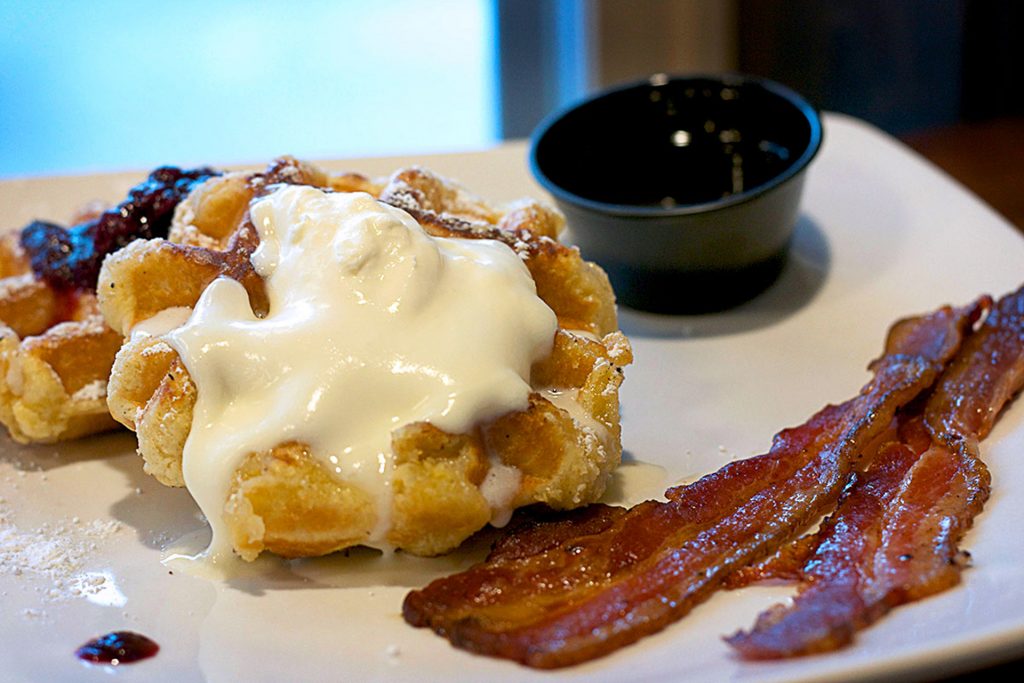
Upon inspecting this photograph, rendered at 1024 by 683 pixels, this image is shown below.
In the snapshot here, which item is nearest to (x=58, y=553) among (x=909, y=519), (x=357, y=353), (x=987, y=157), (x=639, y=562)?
(x=357, y=353)

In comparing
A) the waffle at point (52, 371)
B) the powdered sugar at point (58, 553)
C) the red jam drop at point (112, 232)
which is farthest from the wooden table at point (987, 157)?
the powdered sugar at point (58, 553)

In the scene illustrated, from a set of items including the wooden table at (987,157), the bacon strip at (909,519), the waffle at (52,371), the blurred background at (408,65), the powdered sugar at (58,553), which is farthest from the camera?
the blurred background at (408,65)

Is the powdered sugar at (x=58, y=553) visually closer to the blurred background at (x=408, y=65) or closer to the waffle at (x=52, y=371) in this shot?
the waffle at (x=52, y=371)

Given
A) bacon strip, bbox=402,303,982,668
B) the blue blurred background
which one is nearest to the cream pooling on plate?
bacon strip, bbox=402,303,982,668

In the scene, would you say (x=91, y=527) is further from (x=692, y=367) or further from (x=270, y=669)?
(x=692, y=367)

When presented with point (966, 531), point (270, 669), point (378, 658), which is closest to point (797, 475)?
point (966, 531)

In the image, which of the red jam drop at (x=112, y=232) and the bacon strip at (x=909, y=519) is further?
the red jam drop at (x=112, y=232)

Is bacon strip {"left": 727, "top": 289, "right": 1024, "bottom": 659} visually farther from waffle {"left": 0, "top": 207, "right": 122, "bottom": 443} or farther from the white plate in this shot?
waffle {"left": 0, "top": 207, "right": 122, "bottom": 443}
